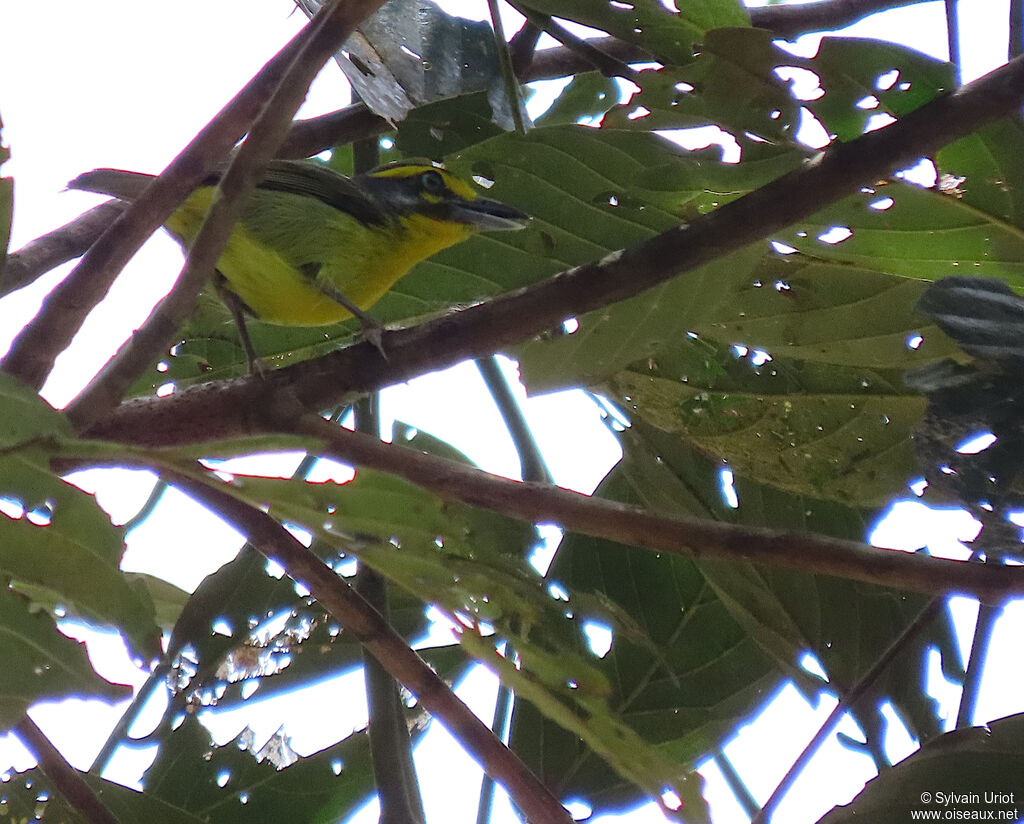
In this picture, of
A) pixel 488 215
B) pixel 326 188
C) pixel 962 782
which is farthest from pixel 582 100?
pixel 962 782

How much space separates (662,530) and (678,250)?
0.35 m

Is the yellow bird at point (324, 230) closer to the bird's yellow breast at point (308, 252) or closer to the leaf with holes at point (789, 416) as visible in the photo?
the bird's yellow breast at point (308, 252)

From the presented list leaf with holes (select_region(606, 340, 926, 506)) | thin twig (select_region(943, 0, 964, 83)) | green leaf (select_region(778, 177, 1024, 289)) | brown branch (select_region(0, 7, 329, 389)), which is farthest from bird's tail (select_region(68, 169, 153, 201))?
thin twig (select_region(943, 0, 964, 83))

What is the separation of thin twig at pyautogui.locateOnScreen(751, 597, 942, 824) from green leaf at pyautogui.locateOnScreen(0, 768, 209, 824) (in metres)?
1.18

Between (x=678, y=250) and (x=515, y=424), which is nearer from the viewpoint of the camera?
(x=678, y=250)

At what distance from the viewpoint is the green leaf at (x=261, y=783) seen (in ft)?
7.60

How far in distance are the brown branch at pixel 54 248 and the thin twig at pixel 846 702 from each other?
147 centimetres

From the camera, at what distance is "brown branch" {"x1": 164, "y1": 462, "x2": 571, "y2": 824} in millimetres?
1285

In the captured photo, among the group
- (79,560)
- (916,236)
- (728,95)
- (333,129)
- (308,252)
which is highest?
(308,252)

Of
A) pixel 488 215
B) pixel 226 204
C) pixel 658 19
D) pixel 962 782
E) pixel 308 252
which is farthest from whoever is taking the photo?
pixel 308 252

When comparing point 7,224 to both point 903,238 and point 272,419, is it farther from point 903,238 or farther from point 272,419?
point 903,238

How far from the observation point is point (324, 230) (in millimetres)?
2988

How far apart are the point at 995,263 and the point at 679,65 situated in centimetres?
65

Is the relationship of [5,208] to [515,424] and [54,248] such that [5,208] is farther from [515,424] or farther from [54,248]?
[515,424]
